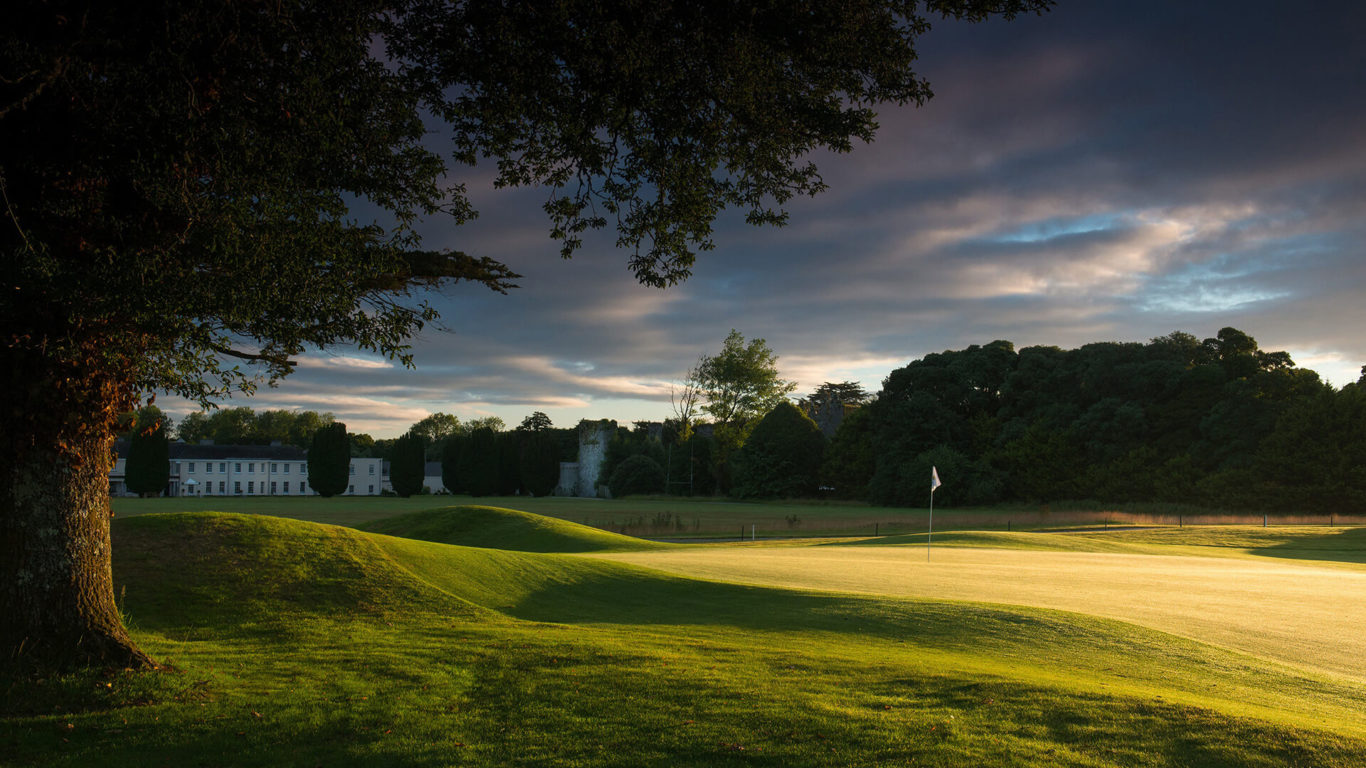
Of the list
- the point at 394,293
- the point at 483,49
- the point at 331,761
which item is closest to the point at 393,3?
the point at 483,49

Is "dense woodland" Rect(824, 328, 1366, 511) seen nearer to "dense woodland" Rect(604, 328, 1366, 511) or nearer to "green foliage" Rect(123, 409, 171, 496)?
"dense woodland" Rect(604, 328, 1366, 511)

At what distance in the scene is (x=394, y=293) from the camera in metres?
9.52

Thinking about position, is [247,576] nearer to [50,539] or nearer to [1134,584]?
[50,539]

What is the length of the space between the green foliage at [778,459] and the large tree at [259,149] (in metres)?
72.3

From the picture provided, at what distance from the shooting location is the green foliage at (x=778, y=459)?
267ft

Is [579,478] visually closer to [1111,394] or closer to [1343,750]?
[1111,394]

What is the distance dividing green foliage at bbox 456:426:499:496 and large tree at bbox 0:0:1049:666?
281ft

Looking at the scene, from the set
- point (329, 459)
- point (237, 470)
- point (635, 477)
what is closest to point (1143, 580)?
point (635, 477)

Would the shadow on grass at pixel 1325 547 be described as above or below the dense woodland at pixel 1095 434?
below

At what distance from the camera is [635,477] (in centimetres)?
9000

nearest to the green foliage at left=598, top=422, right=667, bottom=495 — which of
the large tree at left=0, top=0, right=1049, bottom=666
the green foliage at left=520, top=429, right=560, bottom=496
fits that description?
the green foliage at left=520, top=429, right=560, bottom=496

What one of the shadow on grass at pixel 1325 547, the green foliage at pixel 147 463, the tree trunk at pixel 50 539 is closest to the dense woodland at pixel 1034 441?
the shadow on grass at pixel 1325 547

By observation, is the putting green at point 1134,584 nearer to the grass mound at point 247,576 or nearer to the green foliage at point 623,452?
the grass mound at point 247,576

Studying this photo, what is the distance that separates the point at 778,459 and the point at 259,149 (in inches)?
2977
